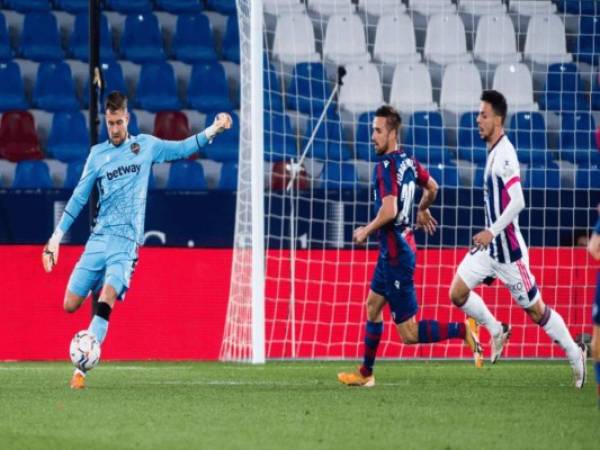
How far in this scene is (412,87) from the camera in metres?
18.0

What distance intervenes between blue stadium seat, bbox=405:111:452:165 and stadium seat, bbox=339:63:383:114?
0.64 m

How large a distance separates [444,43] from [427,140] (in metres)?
1.77

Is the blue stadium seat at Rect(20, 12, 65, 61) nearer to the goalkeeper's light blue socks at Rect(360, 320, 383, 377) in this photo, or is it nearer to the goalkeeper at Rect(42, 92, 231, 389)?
the goalkeeper at Rect(42, 92, 231, 389)

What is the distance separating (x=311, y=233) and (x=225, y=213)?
3.02 ft

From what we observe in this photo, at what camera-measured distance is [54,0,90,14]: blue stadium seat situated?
19.5 metres

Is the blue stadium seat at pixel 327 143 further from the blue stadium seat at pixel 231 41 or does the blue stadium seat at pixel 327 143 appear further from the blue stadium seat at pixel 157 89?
the blue stadium seat at pixel 231 41

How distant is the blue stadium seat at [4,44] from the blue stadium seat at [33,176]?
2.54m

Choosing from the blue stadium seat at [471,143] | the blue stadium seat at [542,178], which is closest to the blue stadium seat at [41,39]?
the blue stadium seat at [471,143]

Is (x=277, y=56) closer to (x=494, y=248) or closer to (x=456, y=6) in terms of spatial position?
(x=456, y=6)

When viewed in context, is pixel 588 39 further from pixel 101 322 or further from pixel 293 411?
pixel 293 411

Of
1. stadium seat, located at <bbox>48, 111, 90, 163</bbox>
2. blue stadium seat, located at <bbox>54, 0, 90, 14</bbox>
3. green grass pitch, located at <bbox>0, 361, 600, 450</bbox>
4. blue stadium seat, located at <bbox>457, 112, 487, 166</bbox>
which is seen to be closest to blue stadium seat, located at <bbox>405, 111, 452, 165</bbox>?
blue stadium seat, located at <bbox>457, 112, 487, 166</bbox>

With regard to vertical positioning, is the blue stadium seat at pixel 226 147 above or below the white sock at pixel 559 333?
above

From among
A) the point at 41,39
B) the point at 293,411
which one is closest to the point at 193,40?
the point at 41,39

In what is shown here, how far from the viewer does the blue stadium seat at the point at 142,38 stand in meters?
19.0
